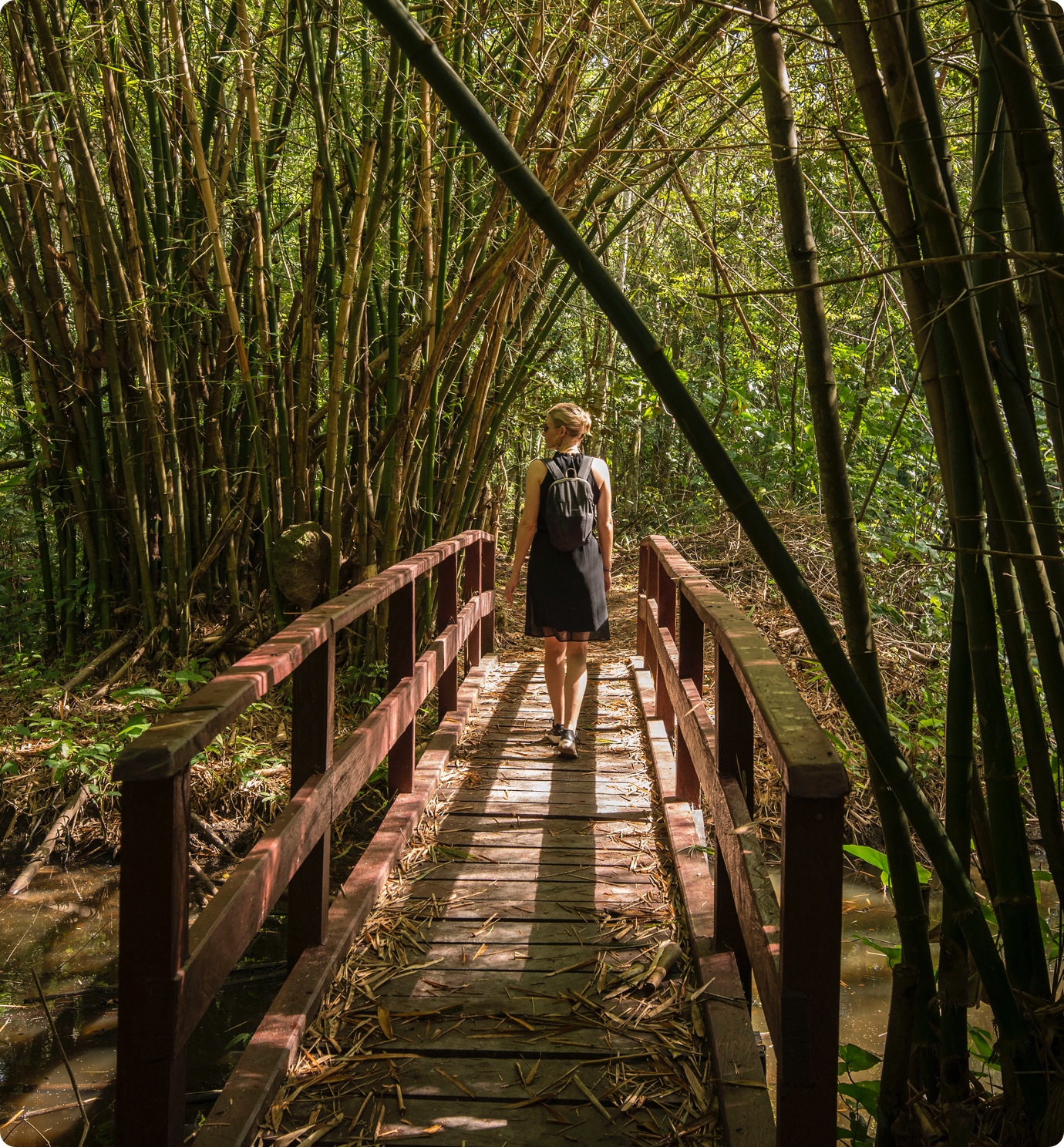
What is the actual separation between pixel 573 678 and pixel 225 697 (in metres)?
2.48

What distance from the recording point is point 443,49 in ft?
12.6

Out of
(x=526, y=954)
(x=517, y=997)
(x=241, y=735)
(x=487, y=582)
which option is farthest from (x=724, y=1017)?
(x=487, y=582)

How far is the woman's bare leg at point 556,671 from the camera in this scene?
13.3 feet

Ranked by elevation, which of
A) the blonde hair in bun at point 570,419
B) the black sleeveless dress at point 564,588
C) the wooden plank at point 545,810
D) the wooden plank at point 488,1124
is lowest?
the wooden plank at point 488,1124

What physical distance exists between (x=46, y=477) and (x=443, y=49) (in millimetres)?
3243

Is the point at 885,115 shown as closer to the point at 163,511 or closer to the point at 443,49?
the point at 443,49

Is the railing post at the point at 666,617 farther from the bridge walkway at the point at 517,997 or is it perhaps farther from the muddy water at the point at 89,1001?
the muddy water at the point at 89,1001

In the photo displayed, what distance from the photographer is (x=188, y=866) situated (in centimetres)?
160

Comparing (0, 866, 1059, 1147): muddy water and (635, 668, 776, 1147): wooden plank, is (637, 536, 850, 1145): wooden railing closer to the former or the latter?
(635, 668, 776, 1147): wooden plank

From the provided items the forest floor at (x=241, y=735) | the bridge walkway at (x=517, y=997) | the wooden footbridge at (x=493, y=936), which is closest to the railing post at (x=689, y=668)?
the wooden footbridge at (x=493, y=936)

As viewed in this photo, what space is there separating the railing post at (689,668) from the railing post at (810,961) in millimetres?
1739


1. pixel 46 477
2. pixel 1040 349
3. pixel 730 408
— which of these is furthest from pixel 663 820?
pixel 730 408

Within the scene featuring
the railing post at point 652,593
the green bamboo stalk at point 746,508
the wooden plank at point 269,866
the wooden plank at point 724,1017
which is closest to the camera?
the green bamboo stalk at point 746,508

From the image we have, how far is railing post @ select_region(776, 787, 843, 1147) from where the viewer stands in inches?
54.1
